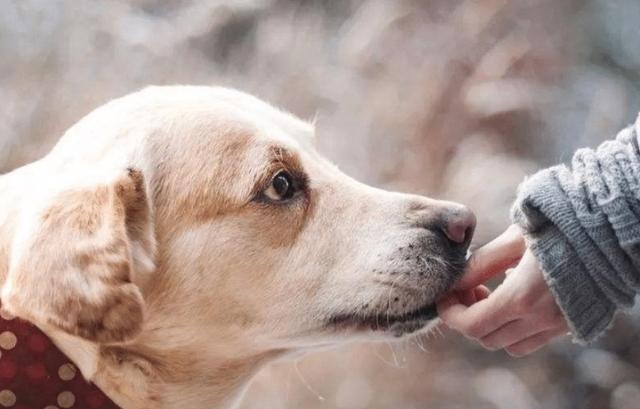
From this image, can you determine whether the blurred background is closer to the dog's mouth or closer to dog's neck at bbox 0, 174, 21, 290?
the dog's mouth

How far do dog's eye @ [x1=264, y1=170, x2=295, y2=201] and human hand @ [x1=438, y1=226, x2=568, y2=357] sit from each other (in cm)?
27

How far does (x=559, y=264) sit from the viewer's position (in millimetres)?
1039

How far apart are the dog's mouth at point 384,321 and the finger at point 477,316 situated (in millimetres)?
24

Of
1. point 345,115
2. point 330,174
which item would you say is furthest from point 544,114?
point 330,174

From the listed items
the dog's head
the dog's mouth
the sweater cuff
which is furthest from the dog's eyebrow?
the sweater cuff

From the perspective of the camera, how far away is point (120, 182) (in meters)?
1.09

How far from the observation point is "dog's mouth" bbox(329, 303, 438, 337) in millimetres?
1165

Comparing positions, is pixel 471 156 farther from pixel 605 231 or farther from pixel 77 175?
pixel 77 175

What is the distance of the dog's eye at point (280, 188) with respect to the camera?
1183 millimetres

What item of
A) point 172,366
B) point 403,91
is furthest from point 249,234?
point 403,91

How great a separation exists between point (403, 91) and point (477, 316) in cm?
86

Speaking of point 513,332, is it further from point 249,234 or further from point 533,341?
point 249,234

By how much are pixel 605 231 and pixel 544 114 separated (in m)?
0.83

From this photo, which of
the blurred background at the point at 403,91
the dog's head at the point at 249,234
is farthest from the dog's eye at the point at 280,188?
the blurred background at the point at 403,91
